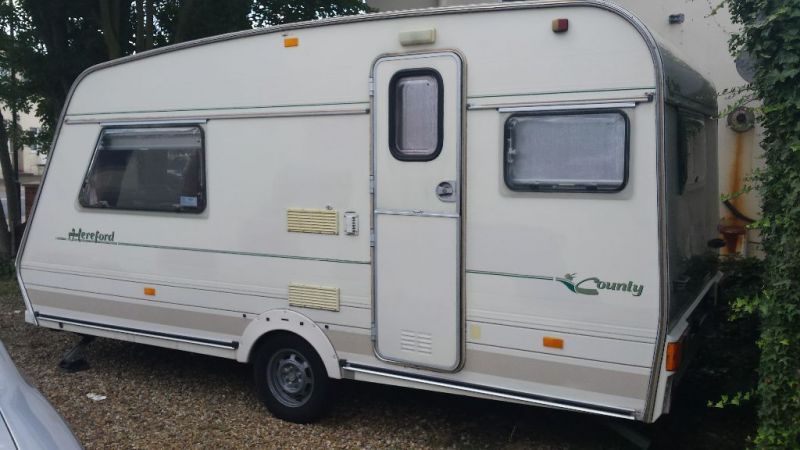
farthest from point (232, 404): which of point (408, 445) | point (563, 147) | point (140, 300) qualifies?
point (563, 147)

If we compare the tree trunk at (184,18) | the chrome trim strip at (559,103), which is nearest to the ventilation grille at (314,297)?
the chrome trim strip at (559,103)

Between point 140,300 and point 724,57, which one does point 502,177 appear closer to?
point 140,300

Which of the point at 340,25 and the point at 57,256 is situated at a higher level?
the point at 340,25

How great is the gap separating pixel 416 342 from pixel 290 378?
1.17m

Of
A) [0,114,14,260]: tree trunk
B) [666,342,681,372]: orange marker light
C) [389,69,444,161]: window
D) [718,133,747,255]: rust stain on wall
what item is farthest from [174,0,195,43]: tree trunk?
[666,342,681,372]: orange marker light

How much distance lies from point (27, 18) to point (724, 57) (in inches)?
345

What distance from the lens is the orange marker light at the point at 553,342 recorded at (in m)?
4.23

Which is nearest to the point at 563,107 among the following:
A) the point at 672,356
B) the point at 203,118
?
the point at 672,356

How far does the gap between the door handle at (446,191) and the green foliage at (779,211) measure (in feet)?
5.44

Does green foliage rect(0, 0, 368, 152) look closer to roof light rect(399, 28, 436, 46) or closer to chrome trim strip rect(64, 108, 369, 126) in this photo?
chrome trim strip rect(64, 108, 369, 126)

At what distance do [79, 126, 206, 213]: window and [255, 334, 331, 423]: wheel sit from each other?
Result: 1190 mm

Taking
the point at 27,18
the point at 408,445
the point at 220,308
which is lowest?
the point at 408,445

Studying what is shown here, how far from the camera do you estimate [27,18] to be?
10.1 metres

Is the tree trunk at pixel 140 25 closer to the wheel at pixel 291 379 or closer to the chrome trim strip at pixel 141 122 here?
the chrome trim strip at pixel 141 122
